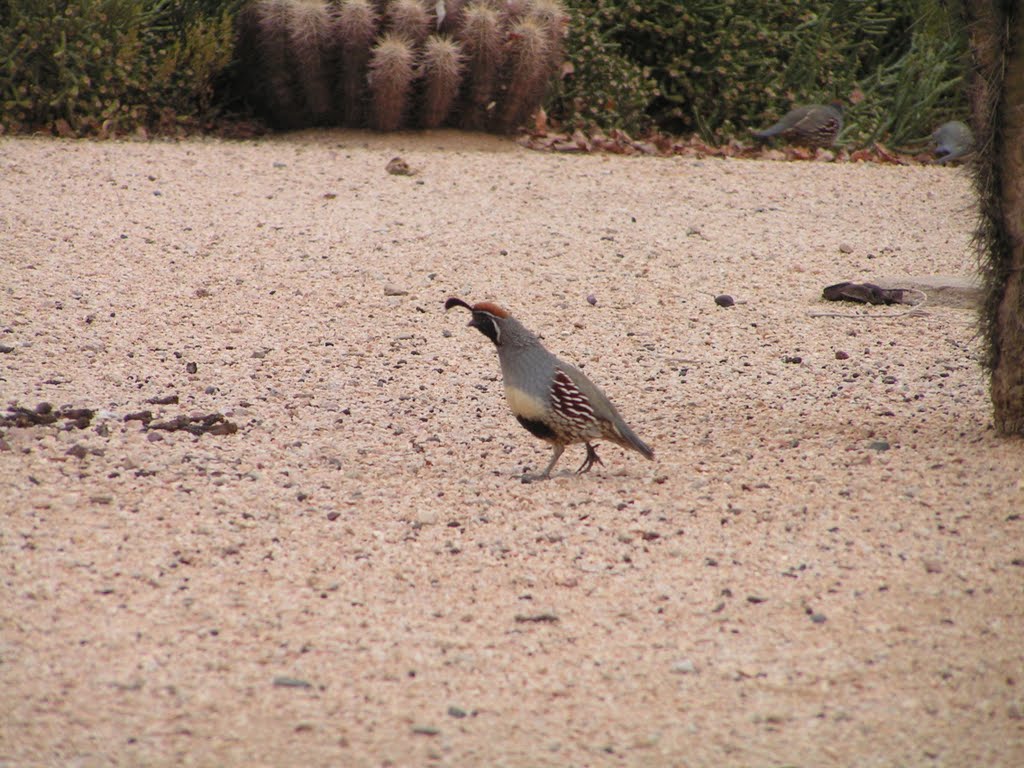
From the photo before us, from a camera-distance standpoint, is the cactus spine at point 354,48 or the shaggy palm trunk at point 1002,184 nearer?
the shaggy palm trunk at point 1002,184

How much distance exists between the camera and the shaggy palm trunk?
158 inches

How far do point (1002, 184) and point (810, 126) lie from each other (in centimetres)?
589

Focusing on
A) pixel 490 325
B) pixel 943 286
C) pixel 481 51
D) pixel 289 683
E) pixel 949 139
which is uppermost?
pixel 481 51

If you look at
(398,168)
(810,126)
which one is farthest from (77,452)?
(810,126)

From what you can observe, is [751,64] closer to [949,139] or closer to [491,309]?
[949,139]

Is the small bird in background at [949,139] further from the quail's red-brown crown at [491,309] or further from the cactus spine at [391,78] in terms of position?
the quail's red-brown crown at [491,309]

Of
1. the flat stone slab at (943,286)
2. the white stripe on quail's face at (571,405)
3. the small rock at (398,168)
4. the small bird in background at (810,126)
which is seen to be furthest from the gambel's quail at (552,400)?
the small bird in background at (810,126)

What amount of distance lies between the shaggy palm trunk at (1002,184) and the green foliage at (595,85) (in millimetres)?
6140

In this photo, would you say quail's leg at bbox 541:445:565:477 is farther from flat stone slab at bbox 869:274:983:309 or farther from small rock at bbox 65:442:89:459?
flat stone slab at bbox 869:274:983:309

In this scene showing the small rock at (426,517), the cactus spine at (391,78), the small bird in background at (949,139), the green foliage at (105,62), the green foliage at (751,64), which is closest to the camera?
the small rock at (426,517)

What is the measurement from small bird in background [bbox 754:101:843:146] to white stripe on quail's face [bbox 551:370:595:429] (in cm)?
616

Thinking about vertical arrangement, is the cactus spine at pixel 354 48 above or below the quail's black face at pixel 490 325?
above

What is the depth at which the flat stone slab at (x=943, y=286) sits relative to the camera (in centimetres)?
627

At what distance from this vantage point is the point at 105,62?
29.0 feet
